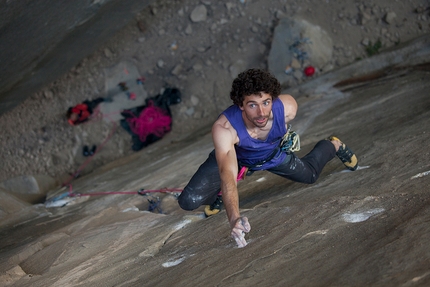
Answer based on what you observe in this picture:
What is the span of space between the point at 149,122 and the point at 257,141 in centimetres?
425

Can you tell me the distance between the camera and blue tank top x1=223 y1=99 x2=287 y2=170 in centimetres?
377

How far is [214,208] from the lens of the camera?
4.43 metres

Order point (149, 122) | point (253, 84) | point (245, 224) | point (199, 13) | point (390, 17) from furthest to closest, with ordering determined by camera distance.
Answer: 1. point (199, 13)
2. point (149, 122)
3. point (390, 17)
4. point (253, 84)
5. point (245, 224)

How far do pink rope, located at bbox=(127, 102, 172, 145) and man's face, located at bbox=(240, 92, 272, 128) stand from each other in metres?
4.38

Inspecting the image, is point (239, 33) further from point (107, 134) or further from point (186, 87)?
point (107, 134)

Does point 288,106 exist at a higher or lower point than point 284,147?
higher

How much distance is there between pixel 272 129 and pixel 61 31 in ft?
9.50

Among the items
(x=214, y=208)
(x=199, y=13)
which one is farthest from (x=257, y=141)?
(x=199, y=13)

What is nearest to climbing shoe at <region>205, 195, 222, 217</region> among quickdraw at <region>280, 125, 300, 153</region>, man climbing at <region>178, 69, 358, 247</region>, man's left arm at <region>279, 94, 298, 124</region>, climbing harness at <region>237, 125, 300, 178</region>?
man climbing at <region>178, 69, 358, 247</region>

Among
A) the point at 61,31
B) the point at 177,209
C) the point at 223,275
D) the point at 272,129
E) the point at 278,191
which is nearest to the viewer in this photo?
the point at 223,275

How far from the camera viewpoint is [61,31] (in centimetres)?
548

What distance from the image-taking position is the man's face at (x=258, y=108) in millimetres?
3609

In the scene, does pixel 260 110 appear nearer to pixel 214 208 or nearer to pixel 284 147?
pixel 284 147

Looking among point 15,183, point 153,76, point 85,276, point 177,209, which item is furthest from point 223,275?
point 153,76
